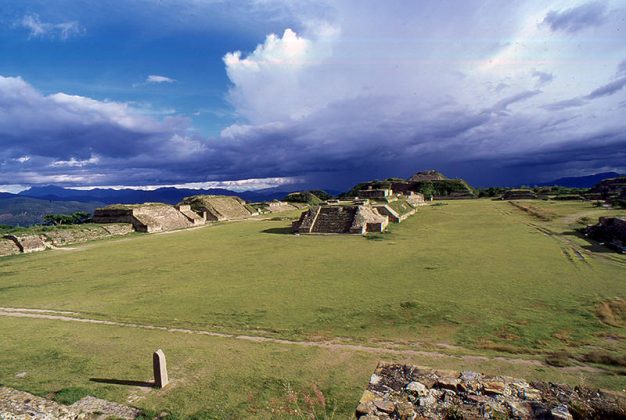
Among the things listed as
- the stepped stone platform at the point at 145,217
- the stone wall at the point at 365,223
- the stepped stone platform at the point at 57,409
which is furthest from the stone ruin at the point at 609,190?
the stepped stone platform at the point at 57,409

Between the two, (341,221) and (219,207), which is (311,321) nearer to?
(341,221)

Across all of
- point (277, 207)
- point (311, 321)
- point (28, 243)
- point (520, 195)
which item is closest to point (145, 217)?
point (28, 243)

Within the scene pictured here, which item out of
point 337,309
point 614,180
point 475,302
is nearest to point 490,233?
point 475,302

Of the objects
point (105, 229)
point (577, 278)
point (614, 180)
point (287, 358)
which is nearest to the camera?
point (287, 358)

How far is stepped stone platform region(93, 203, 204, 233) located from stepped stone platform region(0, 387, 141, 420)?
3350 centimetres

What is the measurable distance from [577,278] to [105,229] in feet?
126

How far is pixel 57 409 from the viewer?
598cm

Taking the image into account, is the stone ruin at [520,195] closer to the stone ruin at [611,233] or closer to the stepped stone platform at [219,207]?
the stone ruin at [611,233]

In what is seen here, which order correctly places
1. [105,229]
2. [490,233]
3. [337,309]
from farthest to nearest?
1. [105,229]
2. [490,233]
3. [337,309]

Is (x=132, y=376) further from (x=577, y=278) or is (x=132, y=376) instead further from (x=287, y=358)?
(x=577, y=278)

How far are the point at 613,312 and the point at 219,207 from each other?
48783mm

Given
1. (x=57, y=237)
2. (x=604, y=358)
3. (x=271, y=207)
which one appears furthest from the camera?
(x=271, y=207)

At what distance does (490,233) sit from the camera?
24.9 metres

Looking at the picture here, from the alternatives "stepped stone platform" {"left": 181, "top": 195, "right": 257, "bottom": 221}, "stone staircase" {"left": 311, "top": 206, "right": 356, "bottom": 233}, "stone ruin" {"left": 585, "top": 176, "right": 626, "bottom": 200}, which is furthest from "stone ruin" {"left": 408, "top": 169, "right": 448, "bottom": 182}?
"stone staircase" {"left": 311, "top": 206, "right": 356, "bottom": 233}
